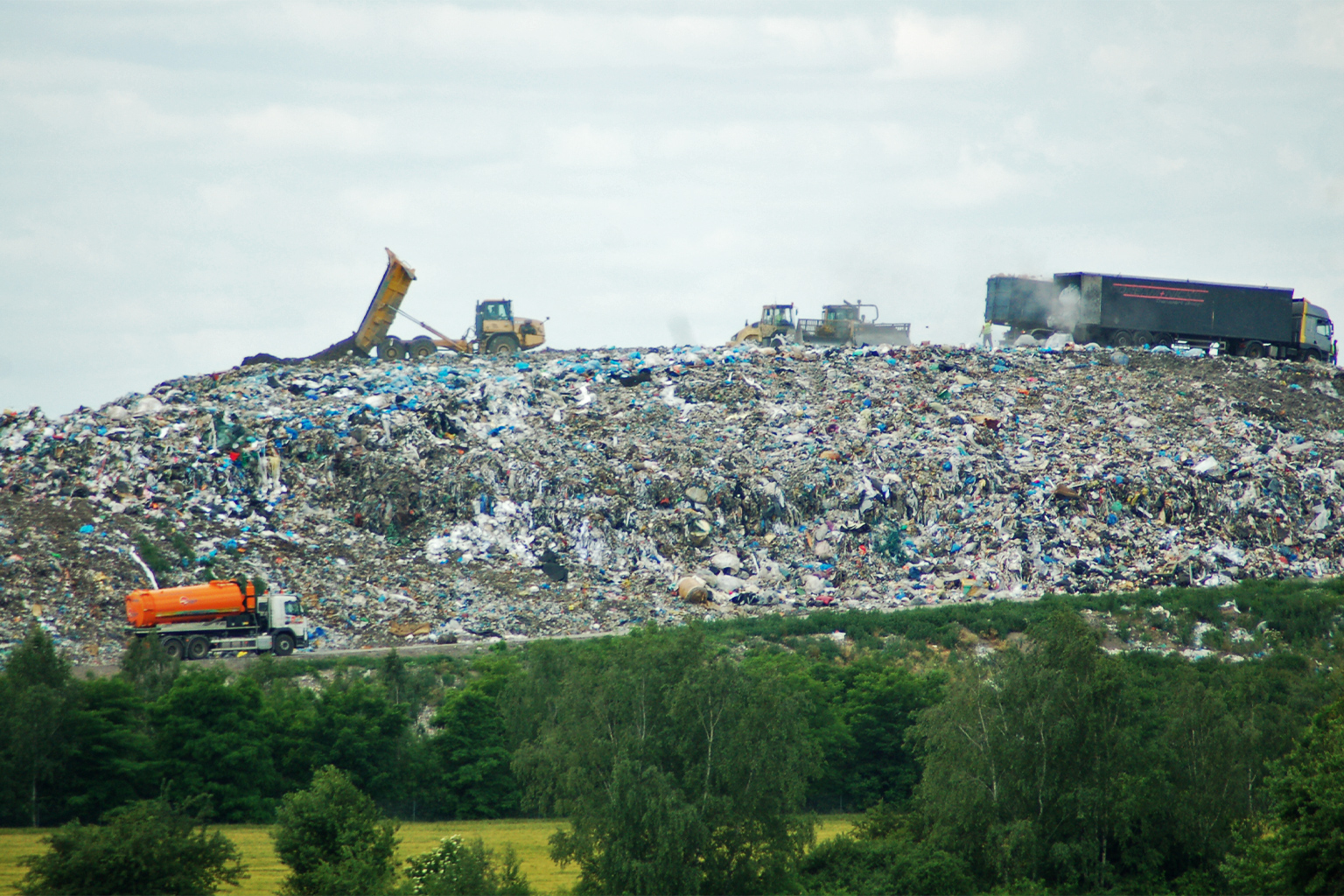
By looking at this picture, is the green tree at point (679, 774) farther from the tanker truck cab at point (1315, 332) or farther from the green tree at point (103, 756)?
the tanker truck cab at point (1315, 332)

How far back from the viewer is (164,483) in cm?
2442

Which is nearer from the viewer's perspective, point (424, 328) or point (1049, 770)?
point (1049, 770)

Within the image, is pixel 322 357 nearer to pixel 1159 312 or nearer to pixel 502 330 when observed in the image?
pixel 502 330

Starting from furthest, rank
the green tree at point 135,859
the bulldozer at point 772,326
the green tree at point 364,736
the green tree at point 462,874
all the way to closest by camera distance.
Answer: the bulldozer at point 772,326 < the green tree at point 364,736 < the green tree at point 462,874 < the green tree at point 135,859

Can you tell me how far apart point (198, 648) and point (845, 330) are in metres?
22.2

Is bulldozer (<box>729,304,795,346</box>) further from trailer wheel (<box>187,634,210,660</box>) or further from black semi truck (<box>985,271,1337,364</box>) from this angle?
trailer wheel (<box>187,634,210,660</box>)

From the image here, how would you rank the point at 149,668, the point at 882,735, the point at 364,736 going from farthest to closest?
1. the point at 882,735
2. the point at 149,668
3. the point at 364,736

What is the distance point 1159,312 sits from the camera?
1312 inches

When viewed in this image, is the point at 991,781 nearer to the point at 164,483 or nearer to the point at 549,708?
the point at 549,708

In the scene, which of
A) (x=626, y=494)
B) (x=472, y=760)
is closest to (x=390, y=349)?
(x=626, y=494)

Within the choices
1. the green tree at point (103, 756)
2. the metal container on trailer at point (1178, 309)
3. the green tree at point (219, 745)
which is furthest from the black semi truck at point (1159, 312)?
the green tree at point (103, 756)

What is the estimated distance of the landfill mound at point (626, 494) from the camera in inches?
886

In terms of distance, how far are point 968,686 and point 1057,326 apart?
21.7 metres

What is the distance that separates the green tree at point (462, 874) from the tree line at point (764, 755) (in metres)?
1.09
